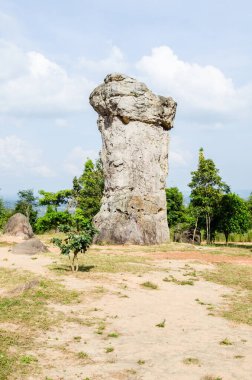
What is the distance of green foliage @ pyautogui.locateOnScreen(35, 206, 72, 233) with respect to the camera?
5077cm

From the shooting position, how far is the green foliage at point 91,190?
48625mm

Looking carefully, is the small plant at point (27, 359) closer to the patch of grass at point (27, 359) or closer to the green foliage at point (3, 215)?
the patch of grass at point (27, 359)

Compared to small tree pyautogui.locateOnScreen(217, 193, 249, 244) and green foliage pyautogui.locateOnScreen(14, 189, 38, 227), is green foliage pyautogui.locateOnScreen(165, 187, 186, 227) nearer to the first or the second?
small tree pyautogui.locateOnScreen(217, 193, 249, 244)

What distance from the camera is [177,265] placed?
73.6ft

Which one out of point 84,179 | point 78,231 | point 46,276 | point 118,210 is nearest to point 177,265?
point 78,231

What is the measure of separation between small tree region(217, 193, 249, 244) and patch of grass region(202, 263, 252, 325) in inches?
837

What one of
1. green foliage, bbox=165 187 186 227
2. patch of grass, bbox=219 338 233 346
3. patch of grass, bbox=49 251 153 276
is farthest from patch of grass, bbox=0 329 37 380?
green foliage, bbox=165 187 186 227

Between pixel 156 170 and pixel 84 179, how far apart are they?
1700 centimetres

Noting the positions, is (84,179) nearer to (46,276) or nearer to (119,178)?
(119,178)

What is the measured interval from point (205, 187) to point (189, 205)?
5859 millimetres

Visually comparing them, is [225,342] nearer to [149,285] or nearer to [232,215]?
[149,285]

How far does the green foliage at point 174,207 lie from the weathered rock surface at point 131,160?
16.9 metres

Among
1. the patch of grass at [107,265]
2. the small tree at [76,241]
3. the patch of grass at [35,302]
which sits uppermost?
the small tree at [76,241]

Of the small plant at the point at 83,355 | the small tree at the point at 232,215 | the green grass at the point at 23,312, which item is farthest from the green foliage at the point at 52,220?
the small plant at the point at 83,355
